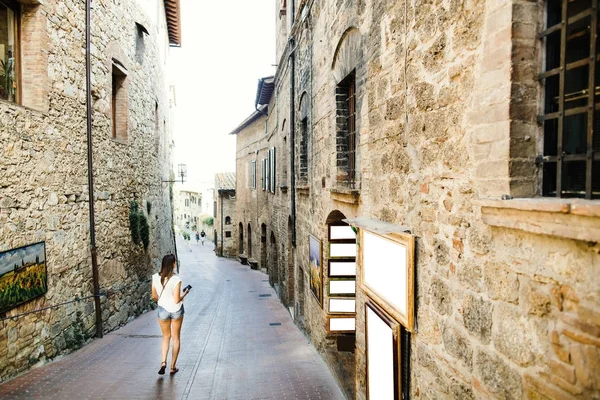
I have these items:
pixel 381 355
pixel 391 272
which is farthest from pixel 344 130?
pixel 381 355

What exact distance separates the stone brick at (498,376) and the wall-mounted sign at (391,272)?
2.83 feet

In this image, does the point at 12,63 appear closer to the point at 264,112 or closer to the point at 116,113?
the point at 116,113

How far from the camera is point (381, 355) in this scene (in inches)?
156

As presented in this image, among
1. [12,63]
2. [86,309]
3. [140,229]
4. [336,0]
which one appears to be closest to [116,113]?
[140,229]

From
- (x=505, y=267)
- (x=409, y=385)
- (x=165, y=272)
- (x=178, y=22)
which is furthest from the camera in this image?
(x=178, y=22)

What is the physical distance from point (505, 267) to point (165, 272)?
406 centimetres

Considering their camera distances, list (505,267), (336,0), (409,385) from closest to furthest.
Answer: (505,267)
(409,385)
(336,0)

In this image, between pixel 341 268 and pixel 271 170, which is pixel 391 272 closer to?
pixel 341 268

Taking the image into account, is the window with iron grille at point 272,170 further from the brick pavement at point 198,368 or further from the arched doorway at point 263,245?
the brick pavement at point 198,368

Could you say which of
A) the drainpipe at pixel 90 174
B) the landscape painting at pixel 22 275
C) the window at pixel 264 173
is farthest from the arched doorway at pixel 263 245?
the landscape painting at pixel 22 275

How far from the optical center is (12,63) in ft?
19.1

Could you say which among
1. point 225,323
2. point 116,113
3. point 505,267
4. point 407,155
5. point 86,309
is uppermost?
point 116,113

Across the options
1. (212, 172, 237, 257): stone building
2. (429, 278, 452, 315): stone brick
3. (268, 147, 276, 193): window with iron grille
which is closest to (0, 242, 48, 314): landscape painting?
(429, 278, 452, 315): stone brick

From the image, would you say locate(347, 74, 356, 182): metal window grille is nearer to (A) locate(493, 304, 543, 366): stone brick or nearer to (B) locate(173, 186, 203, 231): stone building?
(A) locate(493, 304, 543, 366): stone brick
